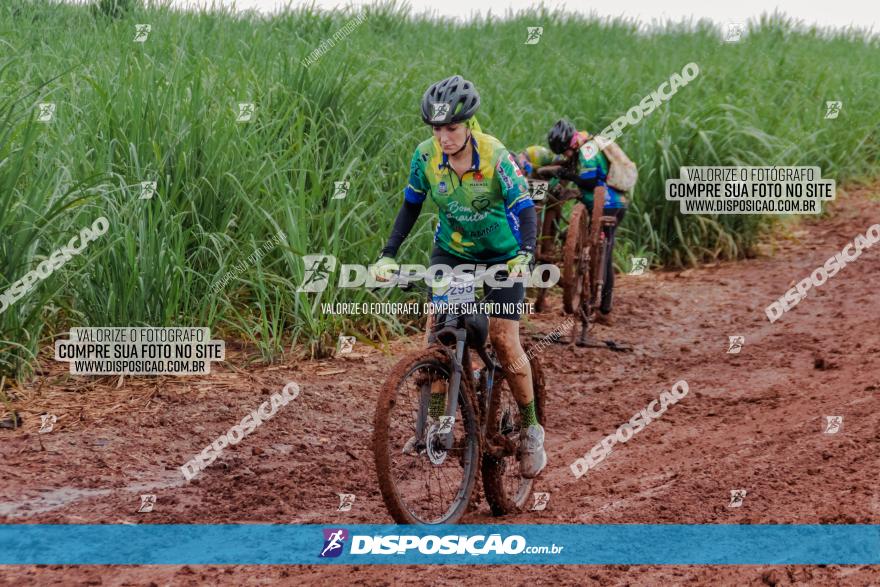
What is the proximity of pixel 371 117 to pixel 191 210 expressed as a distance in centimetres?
230

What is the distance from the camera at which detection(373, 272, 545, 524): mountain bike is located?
15.9ft

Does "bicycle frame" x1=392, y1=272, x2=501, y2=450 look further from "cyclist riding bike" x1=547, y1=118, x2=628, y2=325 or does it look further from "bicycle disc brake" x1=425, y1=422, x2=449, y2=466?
"cyclist riding bike" x1=547, y1=118, x2=628, y2=325

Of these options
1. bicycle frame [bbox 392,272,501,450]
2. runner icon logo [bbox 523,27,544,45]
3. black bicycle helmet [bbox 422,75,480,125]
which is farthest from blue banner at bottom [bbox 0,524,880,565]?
runner icon logo [bbox 523,27,544,45]

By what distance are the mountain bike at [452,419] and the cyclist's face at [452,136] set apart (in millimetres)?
617

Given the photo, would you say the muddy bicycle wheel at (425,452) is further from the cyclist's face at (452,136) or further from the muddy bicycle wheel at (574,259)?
the muddy bicycle wheel at (574,259)

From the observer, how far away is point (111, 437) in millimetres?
6668

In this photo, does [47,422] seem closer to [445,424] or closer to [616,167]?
[445,424]

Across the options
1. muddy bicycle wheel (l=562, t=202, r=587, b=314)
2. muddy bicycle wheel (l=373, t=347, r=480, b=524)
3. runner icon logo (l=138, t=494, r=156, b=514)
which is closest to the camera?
muddy bicycle wheel (l=373, t=347, r=480, b=524)

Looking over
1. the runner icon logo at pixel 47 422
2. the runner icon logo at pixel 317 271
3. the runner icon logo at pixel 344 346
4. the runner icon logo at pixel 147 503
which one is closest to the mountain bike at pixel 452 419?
the runner icon logo at pixel 147 503

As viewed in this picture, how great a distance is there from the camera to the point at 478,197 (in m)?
5.26

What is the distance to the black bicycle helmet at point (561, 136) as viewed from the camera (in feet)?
29.8

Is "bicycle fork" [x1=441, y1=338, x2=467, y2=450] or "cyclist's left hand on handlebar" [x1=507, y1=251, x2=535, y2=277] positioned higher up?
"cyclist's left hand on handlebar" [x1=507, y1=251, x2=535, y2=277]

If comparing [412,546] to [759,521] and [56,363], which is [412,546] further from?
[56,363]

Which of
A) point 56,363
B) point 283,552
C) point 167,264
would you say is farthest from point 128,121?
A: point 283,552
